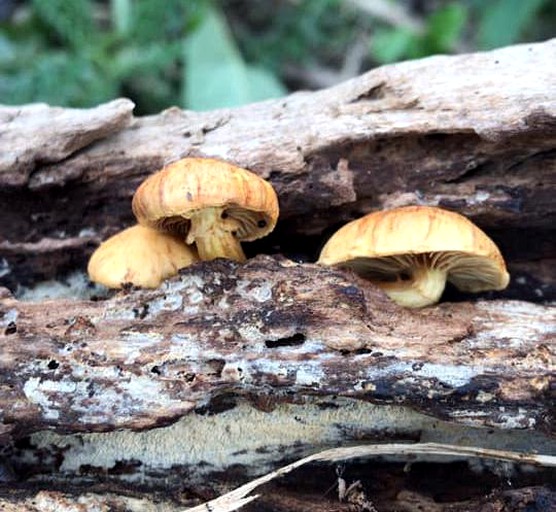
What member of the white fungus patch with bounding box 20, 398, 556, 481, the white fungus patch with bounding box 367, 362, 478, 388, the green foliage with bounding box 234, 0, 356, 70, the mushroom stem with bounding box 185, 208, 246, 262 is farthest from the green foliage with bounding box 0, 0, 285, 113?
the white fungus patch with bounding box 367, 362, 478, 388

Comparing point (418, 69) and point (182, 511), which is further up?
point (418, 69)

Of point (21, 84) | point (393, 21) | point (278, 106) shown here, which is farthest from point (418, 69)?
point (393, 21)

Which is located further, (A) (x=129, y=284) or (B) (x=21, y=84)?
(B) (x=21, y=84)

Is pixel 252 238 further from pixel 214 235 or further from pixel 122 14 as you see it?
pixel 122 14

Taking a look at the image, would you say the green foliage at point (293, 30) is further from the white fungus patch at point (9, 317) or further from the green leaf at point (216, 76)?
the white fungus patch at point (9, 317)

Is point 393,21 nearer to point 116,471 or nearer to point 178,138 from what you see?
point 178,138

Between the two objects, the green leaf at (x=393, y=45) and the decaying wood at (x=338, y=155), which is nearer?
the decaying wood at (x=338, y=155)

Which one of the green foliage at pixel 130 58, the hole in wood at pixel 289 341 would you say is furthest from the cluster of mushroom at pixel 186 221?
the green foliage at pixel 130 58

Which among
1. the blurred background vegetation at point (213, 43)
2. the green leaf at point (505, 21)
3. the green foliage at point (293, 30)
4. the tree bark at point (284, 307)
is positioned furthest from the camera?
the green foliage at point (293, 30)
